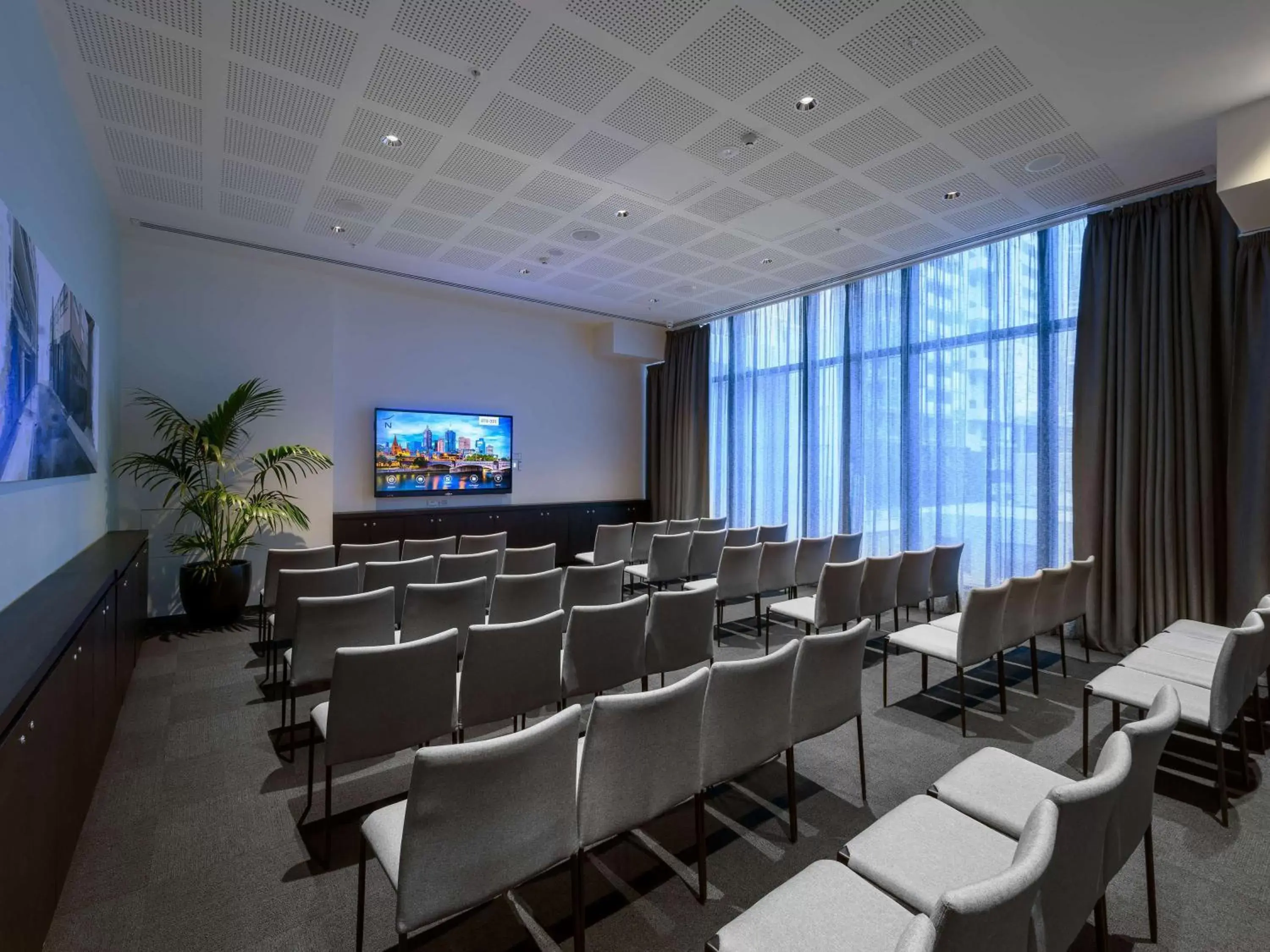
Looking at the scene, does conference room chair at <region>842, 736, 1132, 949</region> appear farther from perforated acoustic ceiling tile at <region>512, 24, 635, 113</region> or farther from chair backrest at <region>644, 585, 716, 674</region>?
perforated acoustic ceiling tile at <region>512, 24, 635, 113</region>

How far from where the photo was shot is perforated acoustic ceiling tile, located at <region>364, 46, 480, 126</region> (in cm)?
324

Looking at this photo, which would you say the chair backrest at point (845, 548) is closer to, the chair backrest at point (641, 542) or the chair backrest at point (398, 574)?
the chair backrest at point (641, 542)

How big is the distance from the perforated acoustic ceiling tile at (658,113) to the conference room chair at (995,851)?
367 centimetres

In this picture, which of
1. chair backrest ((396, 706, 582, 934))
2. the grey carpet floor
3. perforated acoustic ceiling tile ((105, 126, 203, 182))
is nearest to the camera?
chair backrest ((396, 706, 582, 934))

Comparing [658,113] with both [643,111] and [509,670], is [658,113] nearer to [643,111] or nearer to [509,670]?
[643,111]

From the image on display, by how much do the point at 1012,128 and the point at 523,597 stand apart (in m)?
4.29

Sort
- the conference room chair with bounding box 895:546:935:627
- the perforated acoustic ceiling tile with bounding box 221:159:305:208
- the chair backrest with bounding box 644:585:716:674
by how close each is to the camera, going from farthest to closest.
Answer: the conference room chair with bounding box 895:546:935:627 → the perforated acoustic ceiling tile with bounding box 221:159:305:208 → the chair backrest with bounding box 644:585:716:674

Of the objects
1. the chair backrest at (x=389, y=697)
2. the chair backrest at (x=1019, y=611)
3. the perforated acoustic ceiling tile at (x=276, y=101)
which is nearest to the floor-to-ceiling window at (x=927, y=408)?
the chair backrest at (x=1019, y=611)

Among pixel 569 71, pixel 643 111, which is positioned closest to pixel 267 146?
pixel 569 71

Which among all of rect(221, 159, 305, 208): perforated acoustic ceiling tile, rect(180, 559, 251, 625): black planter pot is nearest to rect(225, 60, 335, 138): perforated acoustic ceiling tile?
rect(221, 159, 305, 208): perforated acoustic ceiling tile

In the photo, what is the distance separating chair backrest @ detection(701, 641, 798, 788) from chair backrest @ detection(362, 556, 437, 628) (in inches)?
104

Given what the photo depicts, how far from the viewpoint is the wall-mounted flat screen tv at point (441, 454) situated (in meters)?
7.43

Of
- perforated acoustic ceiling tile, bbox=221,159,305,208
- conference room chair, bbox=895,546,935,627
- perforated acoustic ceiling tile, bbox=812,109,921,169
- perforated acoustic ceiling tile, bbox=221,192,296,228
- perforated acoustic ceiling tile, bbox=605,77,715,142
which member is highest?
perforated acoustic ceiling tile, bbox=221,192,296,228

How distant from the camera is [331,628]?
2990mm
